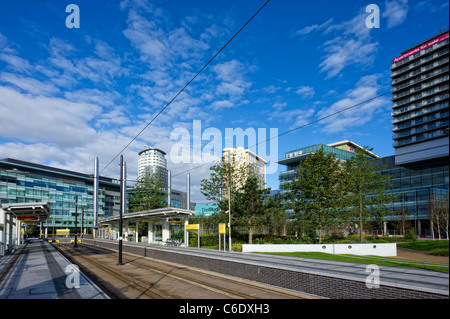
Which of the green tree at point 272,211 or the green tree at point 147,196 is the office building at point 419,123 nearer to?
the green tree at point 272,211

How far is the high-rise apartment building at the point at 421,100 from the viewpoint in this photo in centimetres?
8950

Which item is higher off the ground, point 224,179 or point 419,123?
point 419,123

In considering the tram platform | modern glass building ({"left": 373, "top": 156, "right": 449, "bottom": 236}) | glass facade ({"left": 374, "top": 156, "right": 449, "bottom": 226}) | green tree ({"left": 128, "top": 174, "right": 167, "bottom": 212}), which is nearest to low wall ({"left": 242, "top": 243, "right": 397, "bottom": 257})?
the tram platform

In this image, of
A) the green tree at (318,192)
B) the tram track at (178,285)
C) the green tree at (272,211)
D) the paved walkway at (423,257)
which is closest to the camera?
the tram track at (178,285)

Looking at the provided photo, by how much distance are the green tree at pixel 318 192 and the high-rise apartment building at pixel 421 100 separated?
65.6 metres

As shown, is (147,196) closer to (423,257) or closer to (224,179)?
(224,179)

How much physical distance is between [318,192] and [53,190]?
330 ft

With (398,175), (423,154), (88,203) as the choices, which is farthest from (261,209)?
(88,203)

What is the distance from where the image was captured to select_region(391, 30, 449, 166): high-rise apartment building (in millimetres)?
89500

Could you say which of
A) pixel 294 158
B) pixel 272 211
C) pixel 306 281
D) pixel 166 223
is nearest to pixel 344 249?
pixel 272 211

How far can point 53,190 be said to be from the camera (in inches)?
4274

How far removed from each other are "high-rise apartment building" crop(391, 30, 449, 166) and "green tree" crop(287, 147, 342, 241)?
6560cm

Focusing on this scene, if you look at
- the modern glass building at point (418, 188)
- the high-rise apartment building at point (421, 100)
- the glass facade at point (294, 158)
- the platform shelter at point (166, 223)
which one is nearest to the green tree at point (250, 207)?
the platform shelter at point (166, 223)
